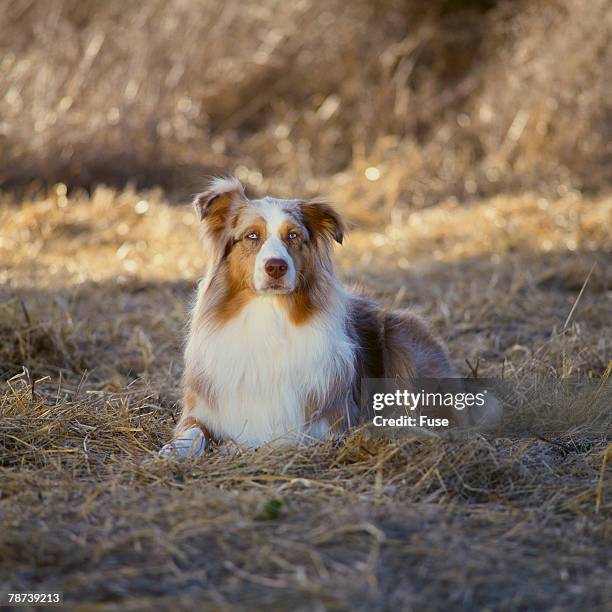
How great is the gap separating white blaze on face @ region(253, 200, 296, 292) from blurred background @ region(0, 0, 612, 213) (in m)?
6.31

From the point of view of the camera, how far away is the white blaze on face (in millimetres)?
3883

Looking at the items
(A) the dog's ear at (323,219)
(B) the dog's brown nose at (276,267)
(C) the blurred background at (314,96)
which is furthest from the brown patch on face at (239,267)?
(C) the blurred background at (314,96)

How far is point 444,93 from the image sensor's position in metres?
12.7

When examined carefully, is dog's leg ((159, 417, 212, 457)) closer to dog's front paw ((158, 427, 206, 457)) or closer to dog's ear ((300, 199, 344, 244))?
dog's front paw ((158, 427, 206, 457))

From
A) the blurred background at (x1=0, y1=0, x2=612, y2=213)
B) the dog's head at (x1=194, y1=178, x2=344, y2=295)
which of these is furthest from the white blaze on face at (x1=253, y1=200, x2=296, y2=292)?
the blurred background at (x1=0, y1=0, x2=612, y2=213)

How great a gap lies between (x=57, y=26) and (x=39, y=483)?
9.62m

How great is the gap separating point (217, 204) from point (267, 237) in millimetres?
360

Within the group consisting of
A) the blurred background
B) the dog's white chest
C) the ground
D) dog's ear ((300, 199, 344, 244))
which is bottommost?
the ground

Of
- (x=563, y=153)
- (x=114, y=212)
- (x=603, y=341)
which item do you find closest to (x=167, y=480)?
(x=603, y=341)

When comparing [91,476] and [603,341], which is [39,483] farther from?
[603,341]

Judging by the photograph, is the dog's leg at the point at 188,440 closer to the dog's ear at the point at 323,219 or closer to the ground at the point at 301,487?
the ground at the point at 301,487

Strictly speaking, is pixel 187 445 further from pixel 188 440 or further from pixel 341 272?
pixel 341 272

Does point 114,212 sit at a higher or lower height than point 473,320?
higher

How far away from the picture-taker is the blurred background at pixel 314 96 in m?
10.6
